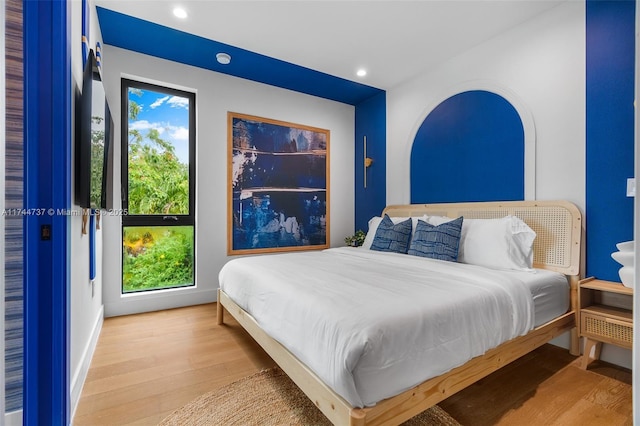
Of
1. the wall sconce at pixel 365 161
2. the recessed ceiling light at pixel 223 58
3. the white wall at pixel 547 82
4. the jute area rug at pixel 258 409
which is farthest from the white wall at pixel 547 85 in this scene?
the recessed ceiling light at pixel 223 58

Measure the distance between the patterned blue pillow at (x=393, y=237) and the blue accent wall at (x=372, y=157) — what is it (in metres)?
0.97

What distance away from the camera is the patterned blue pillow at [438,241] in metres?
2.63

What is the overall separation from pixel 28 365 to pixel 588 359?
323cm

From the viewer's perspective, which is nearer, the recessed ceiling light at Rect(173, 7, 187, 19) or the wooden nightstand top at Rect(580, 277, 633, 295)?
the wooden nightstand top at Rect(580, 277, 633, 295)

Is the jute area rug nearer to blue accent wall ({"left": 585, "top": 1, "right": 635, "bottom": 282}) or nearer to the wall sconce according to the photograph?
blue accent wall ({"left": 585, "top": 1, "right": 635, "bottom": 282})

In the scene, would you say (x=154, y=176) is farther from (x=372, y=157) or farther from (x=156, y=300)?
(x=372, y=157)

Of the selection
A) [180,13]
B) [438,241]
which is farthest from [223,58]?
[438,241]

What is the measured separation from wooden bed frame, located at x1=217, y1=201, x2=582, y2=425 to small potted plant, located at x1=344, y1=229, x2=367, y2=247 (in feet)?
3.17

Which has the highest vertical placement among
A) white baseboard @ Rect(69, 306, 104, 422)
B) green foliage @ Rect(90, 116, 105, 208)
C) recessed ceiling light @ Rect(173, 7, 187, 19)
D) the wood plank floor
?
recessed ceiling light @ Rect(173, 7, 187, 19)

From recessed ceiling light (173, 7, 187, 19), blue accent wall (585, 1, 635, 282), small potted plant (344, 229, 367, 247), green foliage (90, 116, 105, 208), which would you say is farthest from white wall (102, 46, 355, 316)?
blue accent wall (585, 1, 635, 282)

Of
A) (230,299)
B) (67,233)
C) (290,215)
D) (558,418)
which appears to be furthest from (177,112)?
(558,418)

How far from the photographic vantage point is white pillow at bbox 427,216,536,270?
243cm

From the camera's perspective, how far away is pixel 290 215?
418 cm

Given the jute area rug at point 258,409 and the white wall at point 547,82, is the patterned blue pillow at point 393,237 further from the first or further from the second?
the jute area rug at point 258,409
